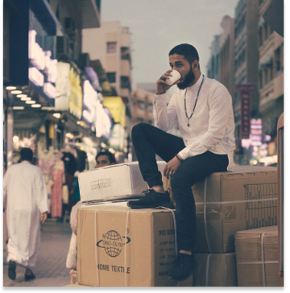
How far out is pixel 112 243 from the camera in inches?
121

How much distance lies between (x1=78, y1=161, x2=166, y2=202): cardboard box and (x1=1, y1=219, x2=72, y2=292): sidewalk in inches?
40.2

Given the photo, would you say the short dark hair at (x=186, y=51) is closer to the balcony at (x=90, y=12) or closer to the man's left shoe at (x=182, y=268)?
the man's left shoe at (x=182, y=268)

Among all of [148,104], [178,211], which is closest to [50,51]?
[178,211]

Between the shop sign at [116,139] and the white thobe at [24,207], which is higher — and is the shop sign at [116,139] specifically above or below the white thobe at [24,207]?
above

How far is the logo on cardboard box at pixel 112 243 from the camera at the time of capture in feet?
9.95

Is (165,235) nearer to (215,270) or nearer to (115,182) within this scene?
(215,270)

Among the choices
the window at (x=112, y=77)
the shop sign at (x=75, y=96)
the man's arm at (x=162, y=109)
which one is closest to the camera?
the man's arm at (x=162, y=109)

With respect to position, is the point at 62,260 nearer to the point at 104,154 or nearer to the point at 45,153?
the point at 104,154

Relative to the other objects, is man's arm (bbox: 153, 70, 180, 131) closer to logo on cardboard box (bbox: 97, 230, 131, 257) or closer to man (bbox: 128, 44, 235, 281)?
man (bbox: 128, 44, 235, 281)

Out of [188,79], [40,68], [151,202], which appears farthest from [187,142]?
[40,68]

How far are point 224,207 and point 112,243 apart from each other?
2.61 feet

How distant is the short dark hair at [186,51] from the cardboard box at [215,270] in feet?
4.62

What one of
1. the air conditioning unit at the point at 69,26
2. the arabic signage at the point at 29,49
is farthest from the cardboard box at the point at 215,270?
the air conditioning unit at the point at 69,26

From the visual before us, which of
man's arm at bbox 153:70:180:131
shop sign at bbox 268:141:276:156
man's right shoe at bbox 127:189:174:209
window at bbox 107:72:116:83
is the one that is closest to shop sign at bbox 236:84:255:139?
shop sign at bbox 268:141:276:156
